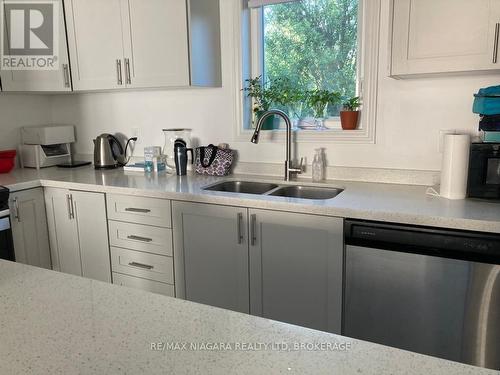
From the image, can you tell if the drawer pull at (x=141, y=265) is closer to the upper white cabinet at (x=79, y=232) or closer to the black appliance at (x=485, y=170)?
the upper white cabinet at (x=79, y=232)

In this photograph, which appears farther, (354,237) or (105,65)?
(105,65)

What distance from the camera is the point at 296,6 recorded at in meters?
2.58

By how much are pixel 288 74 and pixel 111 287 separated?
6.56 ft

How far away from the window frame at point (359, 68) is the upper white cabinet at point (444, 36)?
36cm

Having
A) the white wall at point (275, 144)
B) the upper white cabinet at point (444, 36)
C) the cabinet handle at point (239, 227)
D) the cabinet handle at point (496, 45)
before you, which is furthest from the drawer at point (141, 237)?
the cabinet handle at point (496, 45)

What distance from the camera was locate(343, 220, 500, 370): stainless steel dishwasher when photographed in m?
1.61

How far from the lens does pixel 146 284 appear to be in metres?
2.44

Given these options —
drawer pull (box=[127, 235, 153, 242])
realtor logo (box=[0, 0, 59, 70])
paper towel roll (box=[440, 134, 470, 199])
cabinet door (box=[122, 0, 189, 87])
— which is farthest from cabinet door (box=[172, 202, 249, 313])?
realtor logo (box=[0, 0, 59, 70])

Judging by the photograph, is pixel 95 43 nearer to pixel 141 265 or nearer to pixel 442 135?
pixel 141 265

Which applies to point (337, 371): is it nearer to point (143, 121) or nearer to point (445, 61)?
point (445, 61)

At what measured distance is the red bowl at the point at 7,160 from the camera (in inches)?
116

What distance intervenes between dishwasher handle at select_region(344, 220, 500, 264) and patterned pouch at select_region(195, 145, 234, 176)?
1051mm

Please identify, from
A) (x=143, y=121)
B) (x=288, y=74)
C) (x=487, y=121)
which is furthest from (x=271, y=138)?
(x=487, y=121)

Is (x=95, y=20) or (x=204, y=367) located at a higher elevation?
(x=95, y=20)
